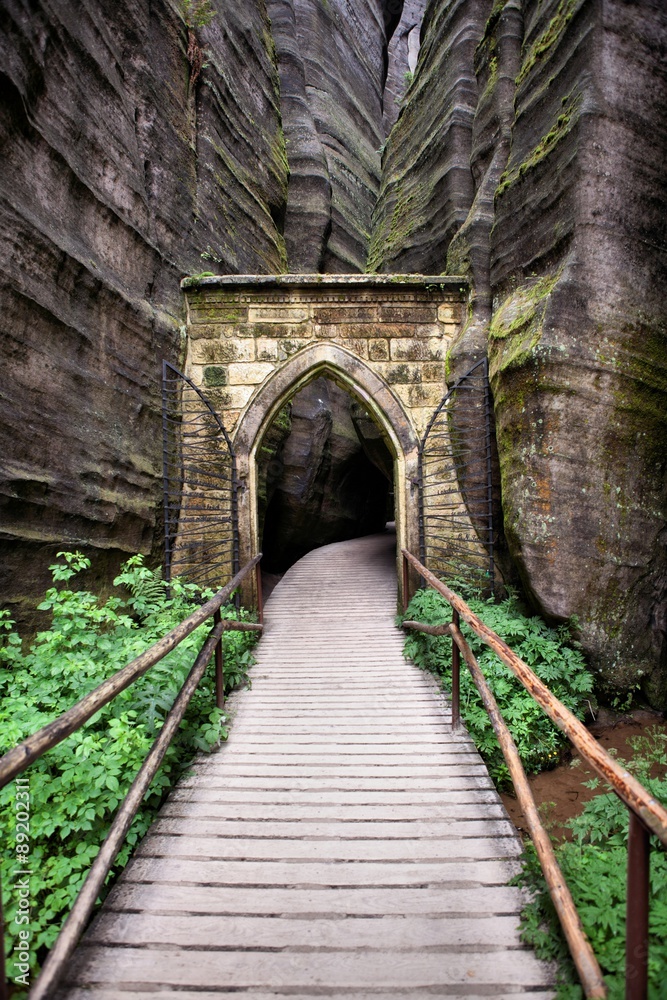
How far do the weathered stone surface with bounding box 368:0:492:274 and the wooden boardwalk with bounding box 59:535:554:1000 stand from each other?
24.0 ft

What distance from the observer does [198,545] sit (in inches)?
233

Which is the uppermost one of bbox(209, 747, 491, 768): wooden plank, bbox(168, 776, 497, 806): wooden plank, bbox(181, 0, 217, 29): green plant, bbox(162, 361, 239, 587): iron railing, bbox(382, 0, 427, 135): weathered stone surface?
bbox(382, 0, 427, 135): weathered stone surface

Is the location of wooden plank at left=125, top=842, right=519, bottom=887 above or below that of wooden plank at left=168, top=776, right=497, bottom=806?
below

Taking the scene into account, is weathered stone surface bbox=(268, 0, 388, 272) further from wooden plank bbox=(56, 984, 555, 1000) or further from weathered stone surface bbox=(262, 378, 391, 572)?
wooden plank bbox=(56, 984, 555, 1000)

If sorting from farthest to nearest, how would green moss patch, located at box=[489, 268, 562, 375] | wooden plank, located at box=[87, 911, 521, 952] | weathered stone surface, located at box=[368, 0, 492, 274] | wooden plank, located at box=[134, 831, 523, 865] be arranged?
weathered stone surface, located at box=[368, 0, 492, 274]
green moss patch, located at box=[489, 268, 562, 375]
wooden plank, located at box=[134, 831, 523, 865]
wooden plank, located at box=[87, 911, 521, 952]

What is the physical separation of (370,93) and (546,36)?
12179 mm

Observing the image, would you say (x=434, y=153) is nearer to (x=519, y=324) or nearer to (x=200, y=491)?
(x=519, y=324)

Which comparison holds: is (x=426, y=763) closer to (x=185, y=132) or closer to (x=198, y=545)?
(x=198, y=545)

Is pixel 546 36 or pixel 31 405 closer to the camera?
pixel 31 405

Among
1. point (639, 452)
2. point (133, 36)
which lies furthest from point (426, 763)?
point (133, 36)

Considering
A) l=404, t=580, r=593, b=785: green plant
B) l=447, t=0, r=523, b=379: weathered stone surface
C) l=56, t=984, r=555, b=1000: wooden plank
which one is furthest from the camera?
l=447, t=0, r=523, b=379: weathered stone surface

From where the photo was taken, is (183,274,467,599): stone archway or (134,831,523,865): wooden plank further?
(183,274,467,599): stone archway

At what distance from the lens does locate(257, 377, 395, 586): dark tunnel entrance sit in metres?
9.30

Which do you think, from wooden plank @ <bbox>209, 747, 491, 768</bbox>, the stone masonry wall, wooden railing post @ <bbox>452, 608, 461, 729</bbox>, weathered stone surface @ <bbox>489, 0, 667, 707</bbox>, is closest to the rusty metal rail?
wooden plank @ <bbox>209, 747, 491, 768</bbox>
